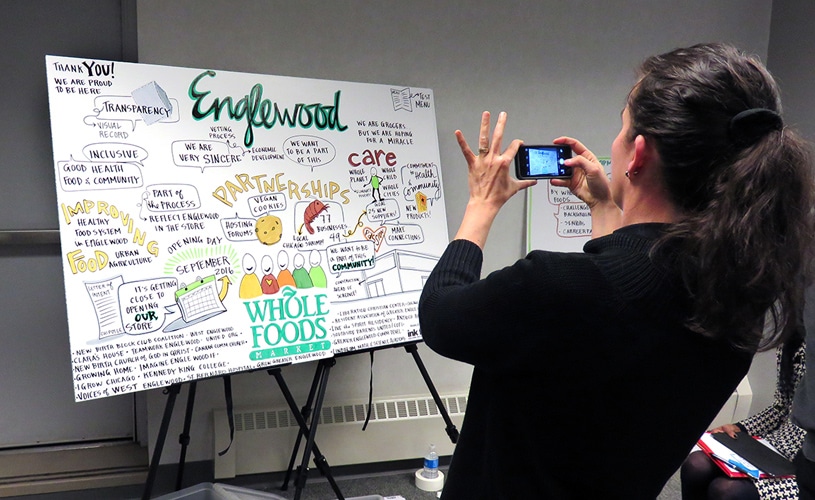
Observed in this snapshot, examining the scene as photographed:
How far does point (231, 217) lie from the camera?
195cm

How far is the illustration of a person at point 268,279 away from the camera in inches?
78.0

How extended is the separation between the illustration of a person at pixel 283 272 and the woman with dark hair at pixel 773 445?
1478 millimetres

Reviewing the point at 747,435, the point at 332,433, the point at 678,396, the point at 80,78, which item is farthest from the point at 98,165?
the point at 747,435

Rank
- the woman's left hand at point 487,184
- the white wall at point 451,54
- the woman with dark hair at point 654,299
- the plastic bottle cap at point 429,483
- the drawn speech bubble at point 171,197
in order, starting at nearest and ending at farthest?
the woman with dark hair at point 654,299 < the woman's left hand at point 487,184 < the drawn speech bubble at point 171,197 < the white wall at point 451,54 < the plastic bottle cap at point 429,483

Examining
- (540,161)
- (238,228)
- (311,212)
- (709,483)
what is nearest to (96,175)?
(238,228)

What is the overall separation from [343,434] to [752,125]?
2.21m

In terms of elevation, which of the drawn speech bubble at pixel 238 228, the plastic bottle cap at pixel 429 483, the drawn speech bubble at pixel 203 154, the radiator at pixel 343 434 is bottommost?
the plastic bottle cap at pixel 429 483

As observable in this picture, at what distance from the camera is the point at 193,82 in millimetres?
1940

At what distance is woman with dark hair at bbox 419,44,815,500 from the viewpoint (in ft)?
2.20

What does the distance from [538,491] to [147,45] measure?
2.16 meters

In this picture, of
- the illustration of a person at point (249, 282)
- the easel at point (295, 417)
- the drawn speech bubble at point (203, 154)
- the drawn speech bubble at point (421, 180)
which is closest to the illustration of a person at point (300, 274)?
the illustration of a person at point (249, 282)

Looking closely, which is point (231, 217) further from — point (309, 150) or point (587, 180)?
point (587, 180)

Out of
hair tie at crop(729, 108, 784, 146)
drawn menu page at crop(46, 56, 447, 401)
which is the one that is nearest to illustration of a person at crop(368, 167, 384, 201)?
drawn menu page at crop(46, 56, 447, 401)

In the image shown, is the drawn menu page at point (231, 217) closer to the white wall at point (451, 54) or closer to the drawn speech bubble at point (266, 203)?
the drawn speech bubble at point (266, 203)
